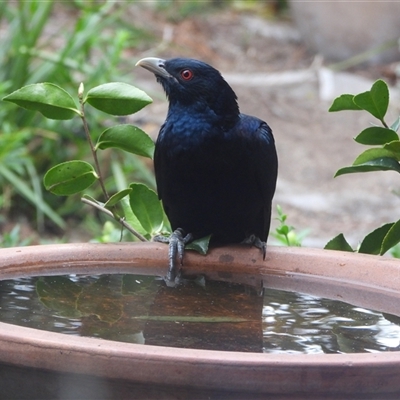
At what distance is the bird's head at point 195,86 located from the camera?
2.68 meters

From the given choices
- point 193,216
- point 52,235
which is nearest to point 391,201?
point 52,235

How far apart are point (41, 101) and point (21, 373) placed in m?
0.89

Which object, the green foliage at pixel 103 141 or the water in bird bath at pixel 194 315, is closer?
the water in bird bath at pixel 194 315

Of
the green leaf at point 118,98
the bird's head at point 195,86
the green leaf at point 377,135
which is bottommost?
the green leaf at point 377,135

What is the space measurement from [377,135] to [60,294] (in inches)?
34.9

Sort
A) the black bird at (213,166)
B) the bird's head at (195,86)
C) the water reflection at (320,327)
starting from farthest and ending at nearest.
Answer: the bird's head at (195,86)
the black bird at (213,166)
the water reflection at (320,327)

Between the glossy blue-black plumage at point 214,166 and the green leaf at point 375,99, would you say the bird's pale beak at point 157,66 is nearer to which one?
the glossy blue-black plumage at point 214,166

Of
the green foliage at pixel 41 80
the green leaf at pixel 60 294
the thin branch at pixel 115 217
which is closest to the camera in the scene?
the green leaf at pixel 60 294

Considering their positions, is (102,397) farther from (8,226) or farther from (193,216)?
(8,226)

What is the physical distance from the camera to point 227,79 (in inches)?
347

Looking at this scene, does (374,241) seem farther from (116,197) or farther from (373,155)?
(116,197)

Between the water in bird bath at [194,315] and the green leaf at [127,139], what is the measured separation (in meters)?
0.36

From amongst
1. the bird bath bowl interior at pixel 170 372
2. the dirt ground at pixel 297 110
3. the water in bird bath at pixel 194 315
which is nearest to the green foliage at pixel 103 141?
the water in bird bath at pixel 194 315

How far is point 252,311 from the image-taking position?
188 centimetres
